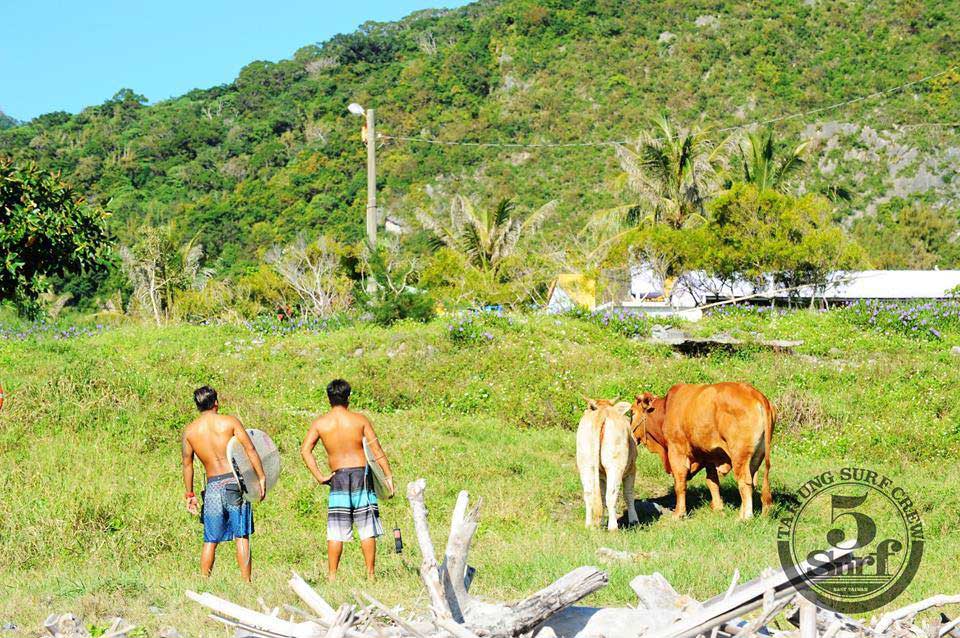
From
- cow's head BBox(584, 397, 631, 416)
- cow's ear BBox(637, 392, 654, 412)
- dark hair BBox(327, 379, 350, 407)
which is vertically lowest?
cow's ear BBox(637, 392, 654, 412)

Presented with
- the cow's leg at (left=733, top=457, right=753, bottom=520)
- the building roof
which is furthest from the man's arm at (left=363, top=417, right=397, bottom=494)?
the building roof

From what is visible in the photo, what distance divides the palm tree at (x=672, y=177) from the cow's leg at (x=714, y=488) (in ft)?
74.2

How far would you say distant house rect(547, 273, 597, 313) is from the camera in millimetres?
29194

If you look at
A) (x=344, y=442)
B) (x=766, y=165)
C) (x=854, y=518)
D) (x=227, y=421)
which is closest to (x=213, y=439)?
(x=227, y=421)

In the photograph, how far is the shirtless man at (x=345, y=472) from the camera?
686 cm

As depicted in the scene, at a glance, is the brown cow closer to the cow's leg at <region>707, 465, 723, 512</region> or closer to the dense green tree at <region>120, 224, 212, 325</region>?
the cow's leg at <region>707, 465, 723, 512</region>

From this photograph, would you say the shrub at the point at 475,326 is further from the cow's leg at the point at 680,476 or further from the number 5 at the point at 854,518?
the number 5 at the point at 854,518

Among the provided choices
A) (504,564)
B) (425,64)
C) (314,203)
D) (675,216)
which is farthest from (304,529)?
(425,64)

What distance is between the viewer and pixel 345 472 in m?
6.98

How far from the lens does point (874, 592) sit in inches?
213

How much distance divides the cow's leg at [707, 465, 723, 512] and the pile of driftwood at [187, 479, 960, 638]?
497 centimetres

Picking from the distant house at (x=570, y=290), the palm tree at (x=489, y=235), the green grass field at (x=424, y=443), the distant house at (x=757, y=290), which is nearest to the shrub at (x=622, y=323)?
the green grass field at (x=424, y=443)

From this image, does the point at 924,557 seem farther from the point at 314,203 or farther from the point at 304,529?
the point at 314,203

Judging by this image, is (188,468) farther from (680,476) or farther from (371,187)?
(371,187)
